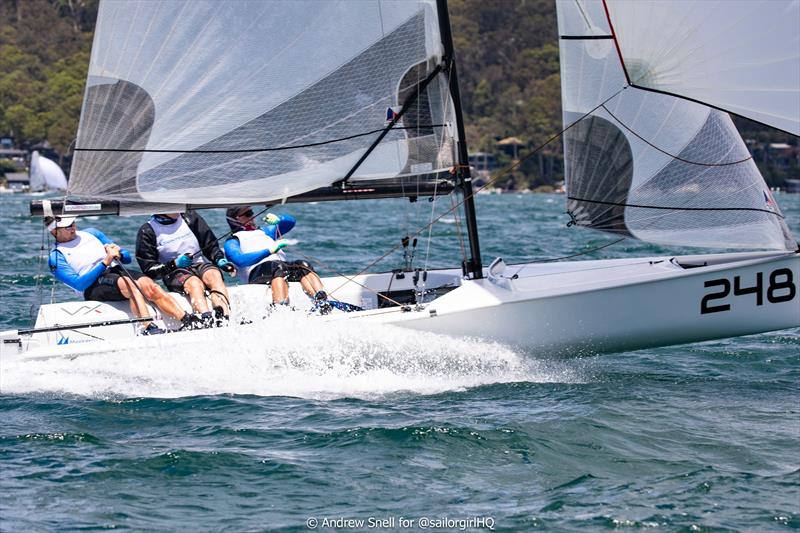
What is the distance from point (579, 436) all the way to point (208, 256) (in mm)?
3166

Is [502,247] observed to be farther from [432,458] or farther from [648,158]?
[432,458]

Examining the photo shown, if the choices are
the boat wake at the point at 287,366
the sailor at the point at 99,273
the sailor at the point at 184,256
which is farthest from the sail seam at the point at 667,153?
the sailor at the point at 99,273

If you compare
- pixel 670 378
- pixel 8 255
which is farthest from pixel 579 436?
pixel 8 255

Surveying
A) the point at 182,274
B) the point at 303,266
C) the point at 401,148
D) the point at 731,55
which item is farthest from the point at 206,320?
the point at 731,55

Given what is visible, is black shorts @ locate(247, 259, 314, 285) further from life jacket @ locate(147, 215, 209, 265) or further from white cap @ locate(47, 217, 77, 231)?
white cap @ locate(47, 217, 77, 231)

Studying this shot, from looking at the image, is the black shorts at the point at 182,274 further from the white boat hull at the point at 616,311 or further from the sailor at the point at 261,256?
the white boat hull at the point at 616,311

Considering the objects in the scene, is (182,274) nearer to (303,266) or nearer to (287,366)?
(303,266)

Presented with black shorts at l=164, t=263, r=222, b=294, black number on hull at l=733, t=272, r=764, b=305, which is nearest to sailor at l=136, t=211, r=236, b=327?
black shorts at l=164, t=263, r=222, b=294

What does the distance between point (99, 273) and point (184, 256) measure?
0.55 m

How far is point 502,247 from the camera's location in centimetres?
1577

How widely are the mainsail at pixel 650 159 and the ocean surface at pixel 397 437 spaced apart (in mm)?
916

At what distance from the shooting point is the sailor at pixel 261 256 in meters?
7.44

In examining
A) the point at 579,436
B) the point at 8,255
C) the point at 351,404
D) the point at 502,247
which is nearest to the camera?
the point at 579,436

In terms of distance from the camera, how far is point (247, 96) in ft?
22.4
